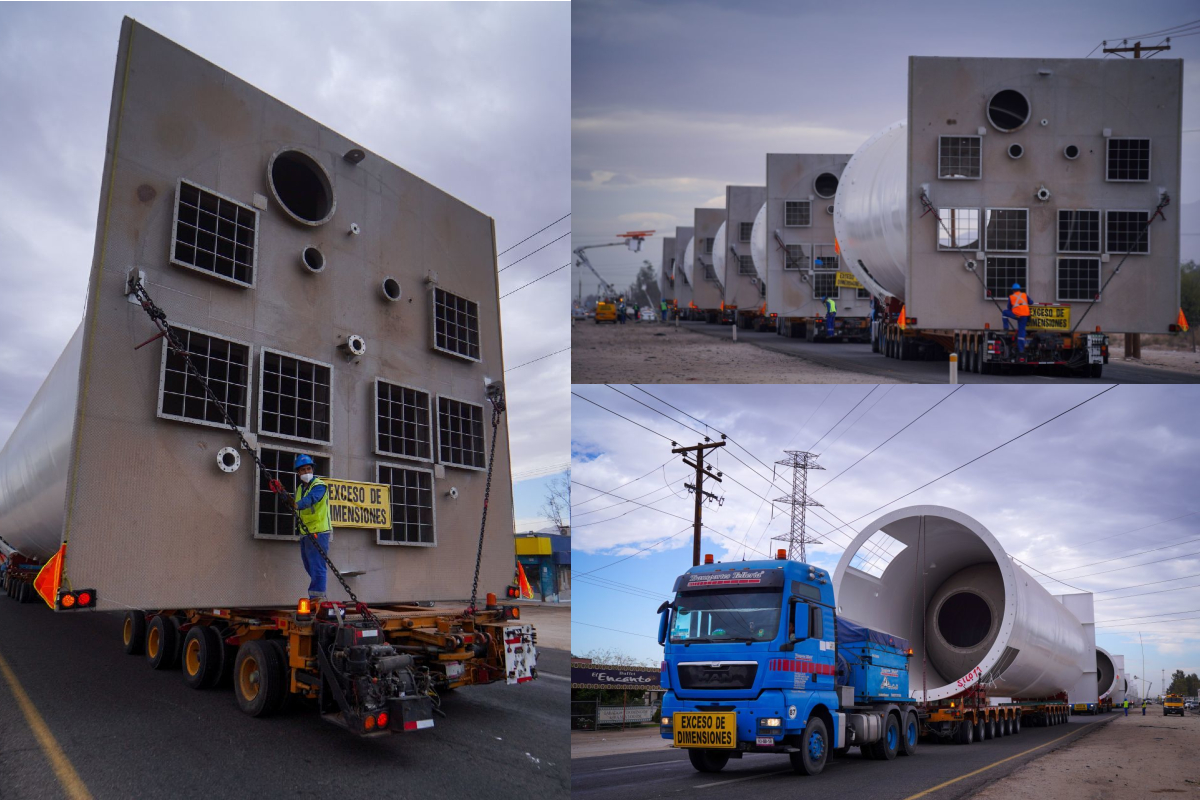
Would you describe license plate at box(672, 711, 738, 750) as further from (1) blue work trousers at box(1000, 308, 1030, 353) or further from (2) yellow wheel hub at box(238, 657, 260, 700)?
(1) blue work trousers at box(1000, 308, 1030, 353)

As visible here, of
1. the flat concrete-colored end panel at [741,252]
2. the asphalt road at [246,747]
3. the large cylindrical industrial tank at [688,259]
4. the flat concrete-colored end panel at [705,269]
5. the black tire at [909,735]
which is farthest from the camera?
the large cylindrical industrial tank at [688,259]

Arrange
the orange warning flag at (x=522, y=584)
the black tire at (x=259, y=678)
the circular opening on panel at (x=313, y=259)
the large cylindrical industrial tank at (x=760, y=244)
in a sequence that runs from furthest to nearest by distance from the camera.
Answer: the large cylindrical industrial tank at (x=760, y=244)
the orange warning flag at (x=522, y=584)
the circular opening on panel at (x=313, y=259)
the black tire at (x=259, y=678)

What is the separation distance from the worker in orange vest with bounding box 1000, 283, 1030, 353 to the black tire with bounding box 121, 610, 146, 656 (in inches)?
542

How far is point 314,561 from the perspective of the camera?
731cm

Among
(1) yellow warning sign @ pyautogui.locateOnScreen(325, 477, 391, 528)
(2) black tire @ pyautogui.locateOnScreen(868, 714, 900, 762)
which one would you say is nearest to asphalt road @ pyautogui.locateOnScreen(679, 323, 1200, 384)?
(2) black tire @ pyautogui.locateOnScreen(868, 714, 900, 762)

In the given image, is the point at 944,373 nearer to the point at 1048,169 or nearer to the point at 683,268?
the point at 1048,169

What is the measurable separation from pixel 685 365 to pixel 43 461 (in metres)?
9.18

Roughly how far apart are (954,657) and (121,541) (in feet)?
47.1

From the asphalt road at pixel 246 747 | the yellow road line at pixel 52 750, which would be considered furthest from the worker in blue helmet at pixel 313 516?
the yellow road line at pixel 52 750

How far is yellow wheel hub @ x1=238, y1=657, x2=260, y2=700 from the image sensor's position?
7031 millimetres

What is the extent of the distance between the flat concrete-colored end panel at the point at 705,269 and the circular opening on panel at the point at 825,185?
50.5 ft

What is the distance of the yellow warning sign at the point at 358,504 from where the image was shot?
786 centimetres

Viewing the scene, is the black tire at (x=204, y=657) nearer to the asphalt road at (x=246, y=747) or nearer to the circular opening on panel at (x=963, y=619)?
the asphalt road at (x=246, y=747)

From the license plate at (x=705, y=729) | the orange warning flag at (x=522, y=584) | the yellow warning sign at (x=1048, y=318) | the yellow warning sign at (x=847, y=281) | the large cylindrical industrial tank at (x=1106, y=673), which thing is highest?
the yellow warning sign at (x=847, y=281)
